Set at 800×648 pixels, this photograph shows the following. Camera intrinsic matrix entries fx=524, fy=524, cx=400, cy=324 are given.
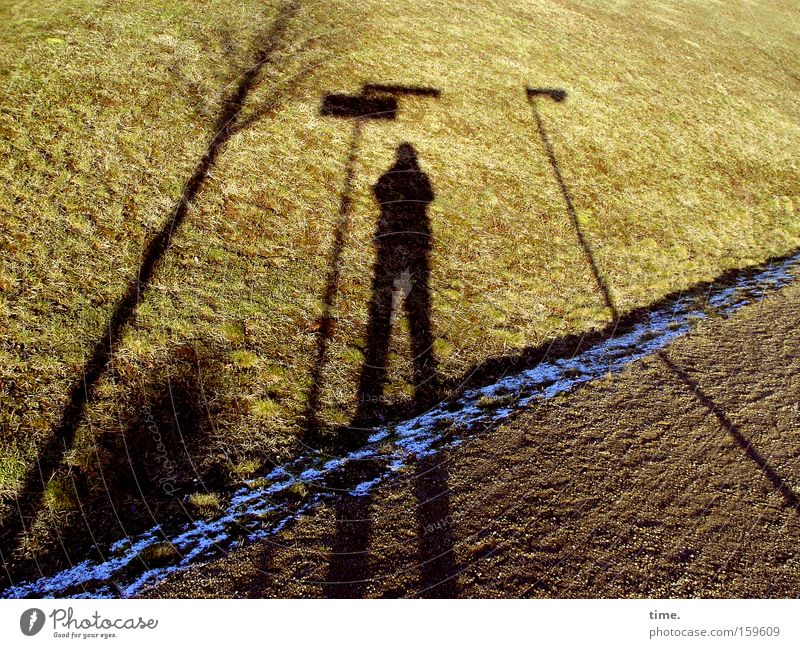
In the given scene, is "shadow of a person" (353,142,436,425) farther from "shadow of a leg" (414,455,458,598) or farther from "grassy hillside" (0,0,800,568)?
"shadow of a leg" (414,455,458,598)

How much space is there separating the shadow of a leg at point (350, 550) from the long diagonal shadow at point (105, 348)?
2180 mm

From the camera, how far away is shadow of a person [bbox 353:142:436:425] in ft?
17.4

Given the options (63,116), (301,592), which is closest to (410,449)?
(301,592)

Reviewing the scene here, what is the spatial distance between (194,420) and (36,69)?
20.7ft

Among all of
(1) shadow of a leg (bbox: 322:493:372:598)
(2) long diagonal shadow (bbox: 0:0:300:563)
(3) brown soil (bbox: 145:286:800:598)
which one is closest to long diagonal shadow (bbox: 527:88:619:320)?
(3) brown soil (bbox: 145:286:800:598)

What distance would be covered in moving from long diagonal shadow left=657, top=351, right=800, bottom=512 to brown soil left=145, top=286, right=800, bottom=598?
0.01 metres

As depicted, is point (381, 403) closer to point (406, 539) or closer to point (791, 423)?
point (406, 539)

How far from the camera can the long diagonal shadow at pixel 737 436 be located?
456 centimetres

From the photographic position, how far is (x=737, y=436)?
5.08 m

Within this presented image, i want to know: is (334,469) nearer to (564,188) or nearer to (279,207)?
(279,207)
